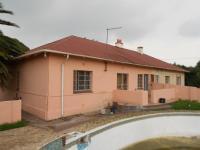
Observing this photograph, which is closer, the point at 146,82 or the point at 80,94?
the point at 80,94

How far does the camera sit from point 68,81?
15969 millimetres

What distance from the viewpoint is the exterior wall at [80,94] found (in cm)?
1500

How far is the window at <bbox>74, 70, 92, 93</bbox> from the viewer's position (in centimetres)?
1673

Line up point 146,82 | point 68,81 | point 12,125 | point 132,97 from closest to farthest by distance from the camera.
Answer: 1. point 12,125
2. point 68,81
3. point 132,97
4. point 146,82

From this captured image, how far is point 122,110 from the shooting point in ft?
61.0

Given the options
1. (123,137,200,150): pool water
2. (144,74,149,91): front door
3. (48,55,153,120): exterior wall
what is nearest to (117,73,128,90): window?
(48,55,153,120): exterior wall

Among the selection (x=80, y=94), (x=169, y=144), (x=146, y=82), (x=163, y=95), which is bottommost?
(x=169, y=144)

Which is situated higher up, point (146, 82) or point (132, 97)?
point (146, 82)

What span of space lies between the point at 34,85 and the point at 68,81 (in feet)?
6.93

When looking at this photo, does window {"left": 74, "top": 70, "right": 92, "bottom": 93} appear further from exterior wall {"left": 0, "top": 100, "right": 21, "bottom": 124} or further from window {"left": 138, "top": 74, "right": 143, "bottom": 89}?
window {"left": 138, "top": 74, "right": 143, "bottom": 89}

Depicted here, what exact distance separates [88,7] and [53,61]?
710 centimetres

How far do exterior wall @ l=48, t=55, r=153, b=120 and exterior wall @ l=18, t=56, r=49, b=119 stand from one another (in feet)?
1.36

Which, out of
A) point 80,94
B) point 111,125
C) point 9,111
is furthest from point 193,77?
point 9,111

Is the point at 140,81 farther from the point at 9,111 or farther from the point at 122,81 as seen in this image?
the point at 9,111
